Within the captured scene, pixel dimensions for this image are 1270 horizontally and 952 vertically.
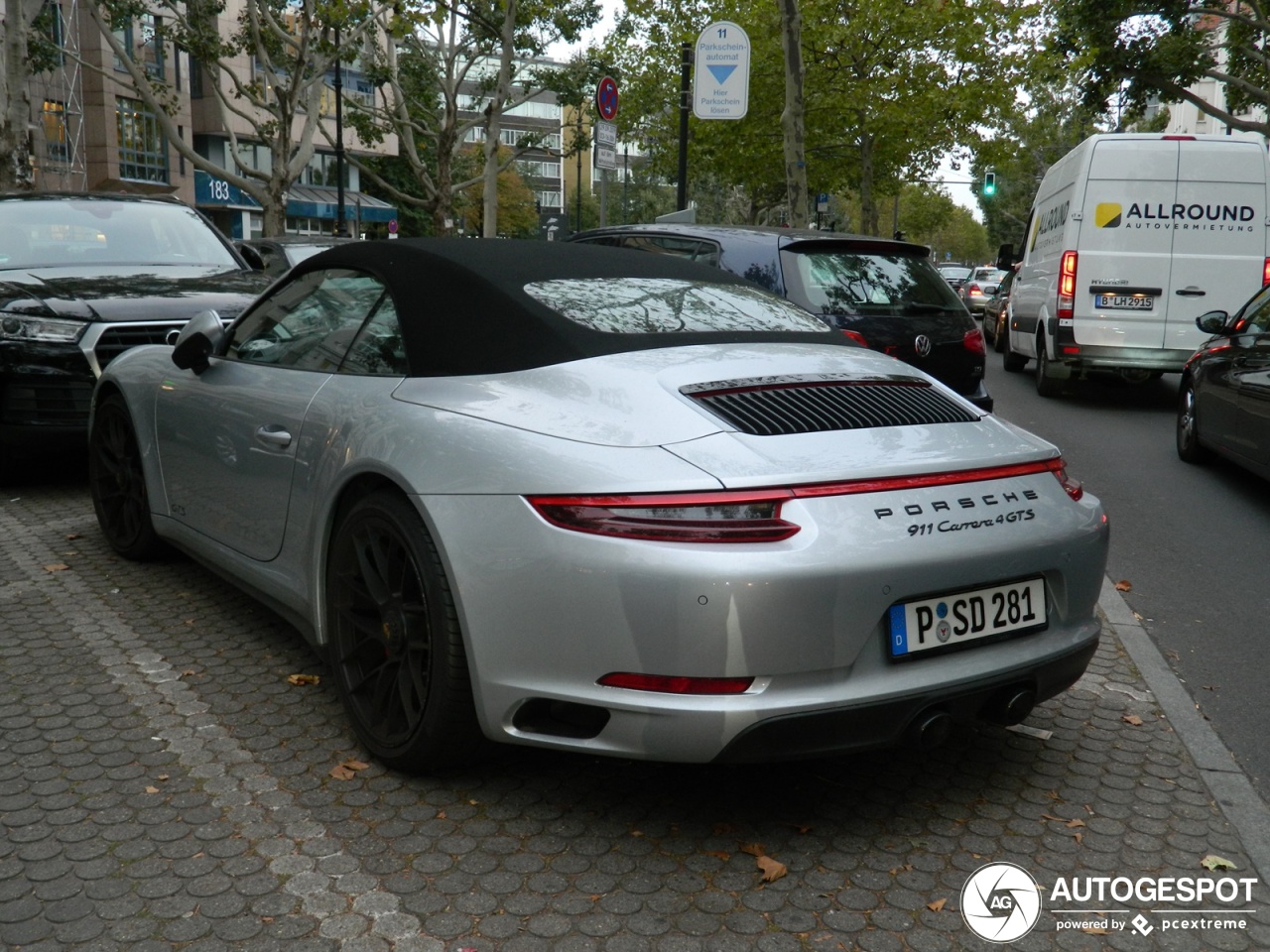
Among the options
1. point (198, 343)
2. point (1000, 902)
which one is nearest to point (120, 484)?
point (198, 343)

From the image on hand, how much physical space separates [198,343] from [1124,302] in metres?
10.4

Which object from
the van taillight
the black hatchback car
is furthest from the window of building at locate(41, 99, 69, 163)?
the black hatchback car

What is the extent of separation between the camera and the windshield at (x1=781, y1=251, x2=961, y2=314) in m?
7.21

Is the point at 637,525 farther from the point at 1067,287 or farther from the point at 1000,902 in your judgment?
the point at 1067,287

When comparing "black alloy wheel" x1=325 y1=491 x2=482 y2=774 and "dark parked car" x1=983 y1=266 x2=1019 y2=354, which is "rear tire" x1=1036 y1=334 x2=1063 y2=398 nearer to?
"dark parked car" x1=983 y1=266 x2=1019 y2=354

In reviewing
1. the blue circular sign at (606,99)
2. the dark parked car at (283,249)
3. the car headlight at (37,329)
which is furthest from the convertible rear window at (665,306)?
the blue circular sign at (606,99)

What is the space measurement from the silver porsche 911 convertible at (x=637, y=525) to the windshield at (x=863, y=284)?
308cm

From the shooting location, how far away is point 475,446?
3188 mm

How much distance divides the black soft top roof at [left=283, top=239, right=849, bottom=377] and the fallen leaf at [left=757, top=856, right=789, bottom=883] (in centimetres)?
139

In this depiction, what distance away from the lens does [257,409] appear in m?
4.22

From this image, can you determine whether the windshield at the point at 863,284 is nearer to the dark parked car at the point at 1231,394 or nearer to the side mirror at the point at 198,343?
the dark parked car at the point at 1231,394

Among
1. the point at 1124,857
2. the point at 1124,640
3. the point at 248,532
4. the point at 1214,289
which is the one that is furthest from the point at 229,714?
the point at 1214,289

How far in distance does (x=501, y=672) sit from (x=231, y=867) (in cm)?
77

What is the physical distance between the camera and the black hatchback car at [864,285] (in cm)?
724
